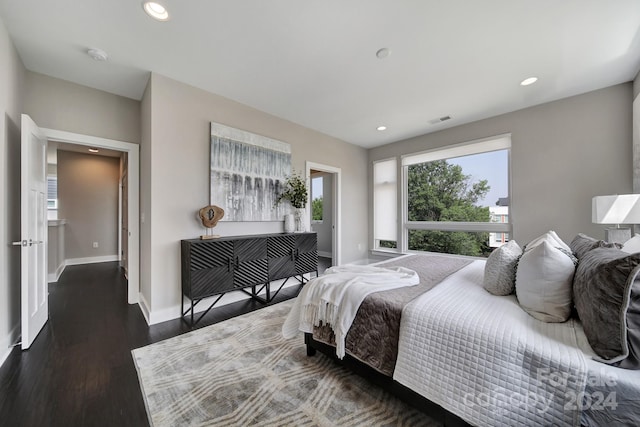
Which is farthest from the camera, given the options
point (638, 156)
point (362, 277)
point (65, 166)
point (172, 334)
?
point (65, 166)

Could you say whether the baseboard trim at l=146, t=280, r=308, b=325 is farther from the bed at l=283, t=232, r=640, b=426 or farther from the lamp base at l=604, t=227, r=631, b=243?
the lamp base at l=604, t=227, r=631, b=243

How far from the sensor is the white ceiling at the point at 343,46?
1.79 metres

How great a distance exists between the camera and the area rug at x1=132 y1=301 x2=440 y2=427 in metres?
1.34

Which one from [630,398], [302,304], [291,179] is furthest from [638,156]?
[291,179]

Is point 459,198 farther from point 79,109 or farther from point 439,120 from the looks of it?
point 79,109

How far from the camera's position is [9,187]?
2090mm

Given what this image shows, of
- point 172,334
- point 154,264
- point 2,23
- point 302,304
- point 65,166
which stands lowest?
point 172,334

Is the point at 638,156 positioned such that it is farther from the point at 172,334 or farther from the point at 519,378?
the point at 172,334

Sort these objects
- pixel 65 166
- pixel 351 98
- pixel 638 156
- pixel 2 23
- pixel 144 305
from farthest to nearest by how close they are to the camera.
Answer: pixel 65 166
pixel 351 98
pixel 144 305
pixel 638 156
pixel 2 23

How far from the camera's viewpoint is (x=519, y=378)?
0.95m

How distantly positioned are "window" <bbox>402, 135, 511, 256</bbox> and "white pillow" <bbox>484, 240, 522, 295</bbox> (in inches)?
105

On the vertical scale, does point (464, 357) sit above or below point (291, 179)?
below

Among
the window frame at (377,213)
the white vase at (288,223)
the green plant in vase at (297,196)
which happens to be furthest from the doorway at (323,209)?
the white vase at (288,223)

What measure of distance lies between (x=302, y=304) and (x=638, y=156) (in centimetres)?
385
